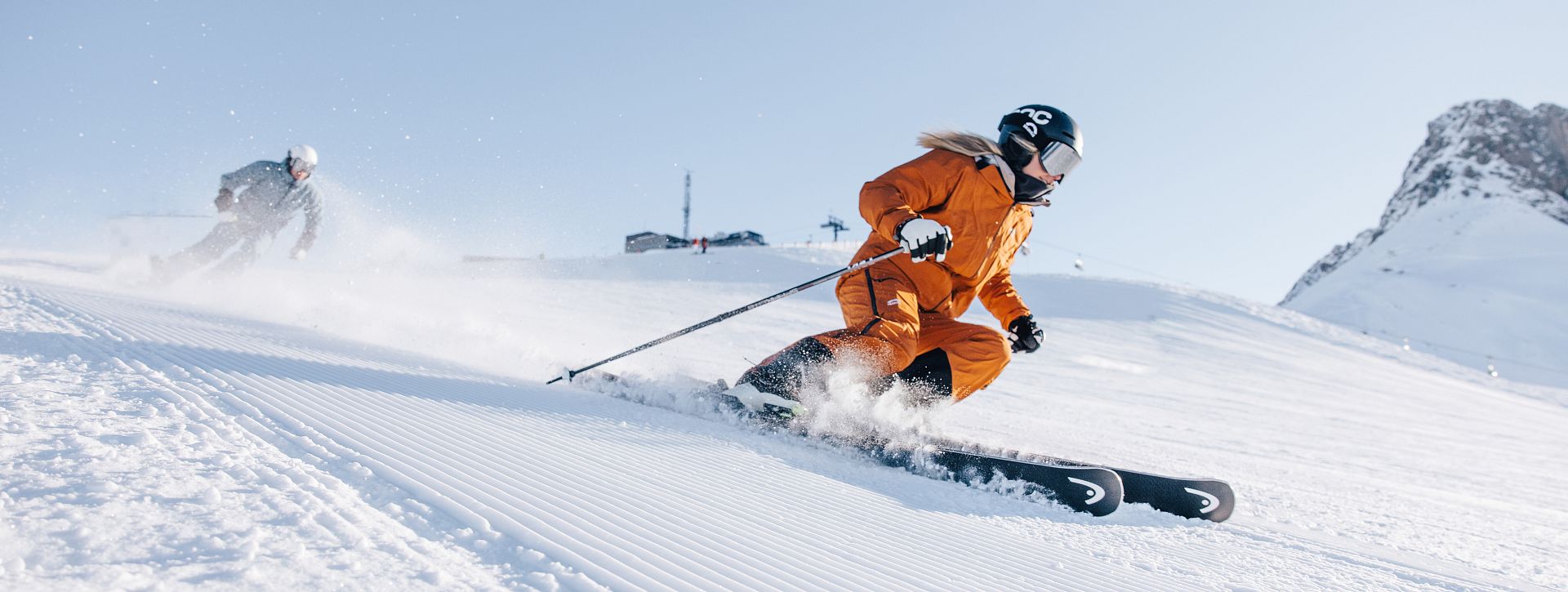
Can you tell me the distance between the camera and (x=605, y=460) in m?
2.21

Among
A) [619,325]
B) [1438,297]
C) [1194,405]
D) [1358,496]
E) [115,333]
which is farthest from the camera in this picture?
[1438,297]

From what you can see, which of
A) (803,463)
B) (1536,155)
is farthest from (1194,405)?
(1536,155)

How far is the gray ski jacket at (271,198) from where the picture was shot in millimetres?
9102

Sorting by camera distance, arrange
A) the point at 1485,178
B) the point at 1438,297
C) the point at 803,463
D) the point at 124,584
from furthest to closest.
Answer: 1. the point at 1485,178
2. the point at 1438,297
3. the point at 803,463
4. the point at 124,584

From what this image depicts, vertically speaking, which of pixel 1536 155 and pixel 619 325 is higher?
pixel 1536 155

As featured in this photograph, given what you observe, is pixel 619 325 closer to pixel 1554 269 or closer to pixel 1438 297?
pixel 1438 297

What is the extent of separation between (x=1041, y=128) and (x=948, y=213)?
0.57 metres

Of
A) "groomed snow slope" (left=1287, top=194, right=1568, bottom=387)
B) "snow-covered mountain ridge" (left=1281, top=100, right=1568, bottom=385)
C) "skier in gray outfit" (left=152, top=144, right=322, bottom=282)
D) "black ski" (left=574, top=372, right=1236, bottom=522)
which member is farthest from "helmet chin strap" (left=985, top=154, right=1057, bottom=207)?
"groomed snow slope" (left=1287, top=194, right=1568, bottom=387)

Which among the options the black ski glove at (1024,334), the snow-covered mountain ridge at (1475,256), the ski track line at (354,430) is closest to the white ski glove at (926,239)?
the black ski glove at (1024,334)

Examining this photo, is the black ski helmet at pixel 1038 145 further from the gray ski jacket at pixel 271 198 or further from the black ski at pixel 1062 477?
the gray ski jacket at pixel 271 198

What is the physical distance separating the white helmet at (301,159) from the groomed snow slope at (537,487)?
330 centimetres

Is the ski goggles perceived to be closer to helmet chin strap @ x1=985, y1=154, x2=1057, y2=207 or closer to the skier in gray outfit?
helmet chin strap @ x1=985, y1=154, x2=1057, y2=207

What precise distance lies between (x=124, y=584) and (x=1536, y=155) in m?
149

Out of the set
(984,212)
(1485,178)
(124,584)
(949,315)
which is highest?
(1485,178)
